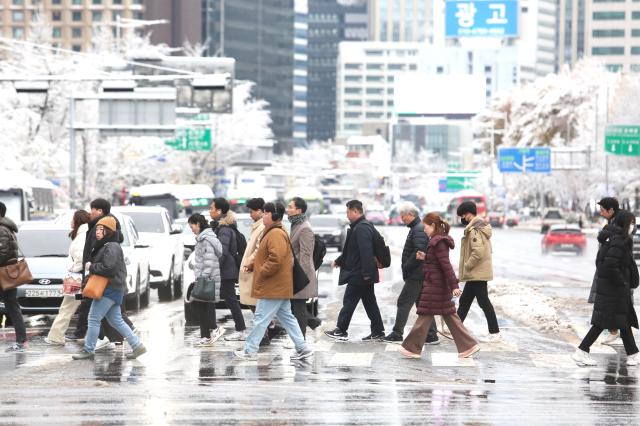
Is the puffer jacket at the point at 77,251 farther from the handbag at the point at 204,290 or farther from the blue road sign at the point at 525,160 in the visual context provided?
the blue road sign at the point at 525,160

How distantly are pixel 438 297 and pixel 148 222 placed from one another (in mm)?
14102

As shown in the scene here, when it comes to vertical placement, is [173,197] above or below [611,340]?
below

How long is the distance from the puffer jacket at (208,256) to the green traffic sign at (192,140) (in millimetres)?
67351

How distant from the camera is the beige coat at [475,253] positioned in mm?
17453

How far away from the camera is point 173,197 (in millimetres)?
71125

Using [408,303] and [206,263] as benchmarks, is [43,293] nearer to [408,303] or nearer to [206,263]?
[206,263]

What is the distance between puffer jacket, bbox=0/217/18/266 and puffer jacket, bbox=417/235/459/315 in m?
4.87

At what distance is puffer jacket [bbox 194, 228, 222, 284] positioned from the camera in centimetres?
1752

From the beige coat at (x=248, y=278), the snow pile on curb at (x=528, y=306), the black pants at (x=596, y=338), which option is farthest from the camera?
the snow pile on curb at (x=528, y=306)

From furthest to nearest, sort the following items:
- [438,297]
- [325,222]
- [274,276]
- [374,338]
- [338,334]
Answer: [325,222] → [338,334] → [374,338] → [438,297] → [274,276]

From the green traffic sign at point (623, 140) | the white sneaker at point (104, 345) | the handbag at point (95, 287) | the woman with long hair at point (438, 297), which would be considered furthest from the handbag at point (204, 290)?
the green traffic sign at point (623, 140)

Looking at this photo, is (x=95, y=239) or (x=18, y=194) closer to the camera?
(x=95, y=239)

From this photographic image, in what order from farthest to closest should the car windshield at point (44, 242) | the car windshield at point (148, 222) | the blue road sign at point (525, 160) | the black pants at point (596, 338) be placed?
the blue road sign at point (525, 160)
the car windshield at point (148, 222)
the car windshield at point (44, 242)
the black pants at point (596, 338)

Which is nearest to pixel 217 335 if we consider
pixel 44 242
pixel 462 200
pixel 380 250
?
pixel 380 250
